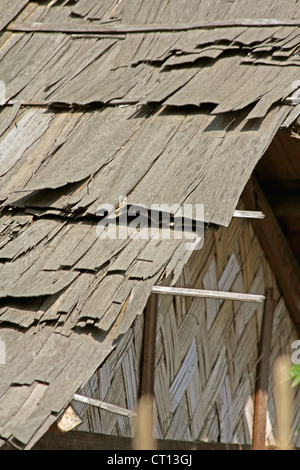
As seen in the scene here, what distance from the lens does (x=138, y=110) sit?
5168 millimetres

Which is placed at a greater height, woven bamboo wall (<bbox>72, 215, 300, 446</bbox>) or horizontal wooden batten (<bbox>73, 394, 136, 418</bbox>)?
woven bamboo wall (<bbox>72, 215, 300, 446</bbox>)

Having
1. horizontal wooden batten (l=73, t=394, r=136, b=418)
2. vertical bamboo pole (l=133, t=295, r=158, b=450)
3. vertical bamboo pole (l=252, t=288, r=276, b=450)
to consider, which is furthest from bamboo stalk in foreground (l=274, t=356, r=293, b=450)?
horizontal wooden batten (l=73, t=394, r=136, b=418)

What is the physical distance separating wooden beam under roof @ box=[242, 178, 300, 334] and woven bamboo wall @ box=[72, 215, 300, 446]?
0.08 meters

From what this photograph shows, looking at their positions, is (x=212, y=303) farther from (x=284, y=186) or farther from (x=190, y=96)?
(x=190, y=96)

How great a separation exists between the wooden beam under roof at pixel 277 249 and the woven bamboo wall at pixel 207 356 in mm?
76

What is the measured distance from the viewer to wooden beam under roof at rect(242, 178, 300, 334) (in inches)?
251

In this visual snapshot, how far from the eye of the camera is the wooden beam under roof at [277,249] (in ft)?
20.9

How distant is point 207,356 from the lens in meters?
6.34

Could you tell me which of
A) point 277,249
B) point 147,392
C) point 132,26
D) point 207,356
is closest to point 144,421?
point 147,392

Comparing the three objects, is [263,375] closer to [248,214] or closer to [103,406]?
[248,214]

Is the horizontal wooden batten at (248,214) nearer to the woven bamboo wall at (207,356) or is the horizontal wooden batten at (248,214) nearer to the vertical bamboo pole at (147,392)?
the vertical bamboo pole at (147,392)

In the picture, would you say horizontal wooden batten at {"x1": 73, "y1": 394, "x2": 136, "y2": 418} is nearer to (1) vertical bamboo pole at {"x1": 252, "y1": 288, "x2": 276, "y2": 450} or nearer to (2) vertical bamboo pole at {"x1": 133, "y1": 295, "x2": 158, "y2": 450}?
(2) vertical bamboo pole at {"x1": 133, "y1": 295, "x2": 158, "y2": 450}

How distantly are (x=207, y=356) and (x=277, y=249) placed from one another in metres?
1.15

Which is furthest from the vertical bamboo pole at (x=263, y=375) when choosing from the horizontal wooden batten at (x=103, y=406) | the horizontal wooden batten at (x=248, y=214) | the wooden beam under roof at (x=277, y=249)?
the horizontal wooden batten at (x=103, y=406)
